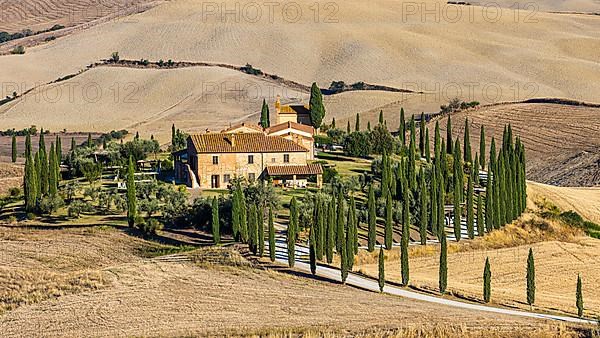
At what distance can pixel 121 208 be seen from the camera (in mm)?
59906

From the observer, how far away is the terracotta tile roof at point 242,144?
6812 cm

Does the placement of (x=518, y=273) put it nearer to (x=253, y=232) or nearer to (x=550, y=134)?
(x=253, y=232)

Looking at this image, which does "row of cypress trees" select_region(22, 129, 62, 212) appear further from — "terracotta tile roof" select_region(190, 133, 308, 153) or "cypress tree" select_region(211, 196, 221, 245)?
"cypress tree" select_region(211, 196, 221, 245)

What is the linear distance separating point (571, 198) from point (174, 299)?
36.8 meters

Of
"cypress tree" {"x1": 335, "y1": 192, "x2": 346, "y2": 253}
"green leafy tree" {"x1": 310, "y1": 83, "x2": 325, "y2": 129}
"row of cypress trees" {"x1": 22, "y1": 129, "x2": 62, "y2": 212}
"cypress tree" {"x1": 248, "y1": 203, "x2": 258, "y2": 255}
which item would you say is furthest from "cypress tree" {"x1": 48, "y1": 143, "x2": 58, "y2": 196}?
"green leafy tree" {"x1": 310, "y1": 83, "x2": 325, "y2": 129}

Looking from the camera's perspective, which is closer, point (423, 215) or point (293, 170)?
point (423, 215)

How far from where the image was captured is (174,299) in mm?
43125

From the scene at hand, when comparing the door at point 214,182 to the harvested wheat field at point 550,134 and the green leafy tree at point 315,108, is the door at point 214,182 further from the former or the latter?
the harvested wheat field at point 550,134

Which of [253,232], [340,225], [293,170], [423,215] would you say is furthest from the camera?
[293,170]

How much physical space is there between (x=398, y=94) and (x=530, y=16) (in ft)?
215

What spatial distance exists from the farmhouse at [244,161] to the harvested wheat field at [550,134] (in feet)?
83.3

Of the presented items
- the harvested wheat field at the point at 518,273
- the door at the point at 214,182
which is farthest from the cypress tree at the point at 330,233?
the door at the point at 214,182

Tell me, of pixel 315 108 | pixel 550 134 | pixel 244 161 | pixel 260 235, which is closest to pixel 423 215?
pixel 260 235

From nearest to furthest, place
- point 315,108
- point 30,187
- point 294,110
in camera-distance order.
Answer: point 30,187 → point 315,108 → point 294,110
